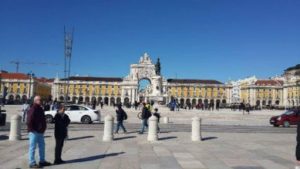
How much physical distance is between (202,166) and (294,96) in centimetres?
12940

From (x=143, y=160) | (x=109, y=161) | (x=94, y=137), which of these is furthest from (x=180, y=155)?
(x=94, y=137)

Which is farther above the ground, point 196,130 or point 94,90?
point 94,90

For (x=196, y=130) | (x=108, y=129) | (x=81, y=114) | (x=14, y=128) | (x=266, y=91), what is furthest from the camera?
(x=266, y=91)

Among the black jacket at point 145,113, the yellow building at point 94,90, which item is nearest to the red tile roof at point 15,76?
the yellow building at point 94,90

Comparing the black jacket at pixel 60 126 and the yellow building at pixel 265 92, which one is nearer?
the black jacket at pixel 60 126

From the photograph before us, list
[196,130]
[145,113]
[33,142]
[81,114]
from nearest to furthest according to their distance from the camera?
[33,142]
[196,130]
[145,113]
[81,114]

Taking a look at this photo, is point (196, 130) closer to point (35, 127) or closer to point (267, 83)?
point (35, 127)

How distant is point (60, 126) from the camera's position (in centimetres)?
995

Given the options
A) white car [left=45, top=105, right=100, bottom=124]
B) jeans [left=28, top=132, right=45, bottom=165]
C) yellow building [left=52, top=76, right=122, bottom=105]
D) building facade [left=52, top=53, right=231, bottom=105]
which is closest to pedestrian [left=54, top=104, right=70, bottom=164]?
jeans [left=28, top=132, right=45, bottom=165]

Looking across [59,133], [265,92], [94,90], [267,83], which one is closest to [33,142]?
[59,133]

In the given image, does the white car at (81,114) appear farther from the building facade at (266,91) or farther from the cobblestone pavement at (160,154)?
the building facade at (266,91)

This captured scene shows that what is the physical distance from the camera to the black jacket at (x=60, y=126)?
9898mm

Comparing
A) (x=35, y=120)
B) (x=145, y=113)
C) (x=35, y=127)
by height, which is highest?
(x=145, y=113)

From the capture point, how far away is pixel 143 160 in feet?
34.5
